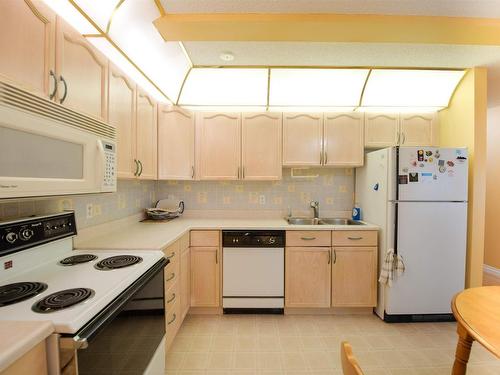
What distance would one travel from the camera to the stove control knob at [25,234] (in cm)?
114

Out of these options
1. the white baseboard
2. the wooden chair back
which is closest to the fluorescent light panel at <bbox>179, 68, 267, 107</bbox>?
the wooden chair back

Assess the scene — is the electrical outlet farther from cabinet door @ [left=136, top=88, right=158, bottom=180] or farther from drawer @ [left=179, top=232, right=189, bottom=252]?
drawer @ [left=179, top=232, right=189, bottom=252]

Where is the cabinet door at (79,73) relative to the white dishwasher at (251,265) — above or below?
above

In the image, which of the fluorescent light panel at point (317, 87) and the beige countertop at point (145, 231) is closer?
the beige countertop at point (145, 231)

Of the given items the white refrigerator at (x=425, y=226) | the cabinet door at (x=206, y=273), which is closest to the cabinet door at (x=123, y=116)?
the cabinet door at (x=206, y=273)

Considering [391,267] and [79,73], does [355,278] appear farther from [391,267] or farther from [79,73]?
[79,73]

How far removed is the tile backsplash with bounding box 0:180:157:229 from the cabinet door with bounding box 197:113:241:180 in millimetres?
674

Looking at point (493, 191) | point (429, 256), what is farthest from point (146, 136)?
point (493, 191)

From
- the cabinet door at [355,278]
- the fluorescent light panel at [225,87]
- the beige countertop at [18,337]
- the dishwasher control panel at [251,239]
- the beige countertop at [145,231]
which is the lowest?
the cabinet door at [355,278]

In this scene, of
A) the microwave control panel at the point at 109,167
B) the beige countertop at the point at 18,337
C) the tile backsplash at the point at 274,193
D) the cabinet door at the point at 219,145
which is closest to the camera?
the beige countertop at the point at 18,337

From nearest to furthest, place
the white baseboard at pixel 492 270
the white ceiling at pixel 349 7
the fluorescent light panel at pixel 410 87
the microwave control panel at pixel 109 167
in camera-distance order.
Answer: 1. the microwave control panel at pixel 109 167
2. the white ceiling at pixel 349 7
3. the fluorescent light panel at pixel 410 87
4. the white baseboard at pixel 492 270

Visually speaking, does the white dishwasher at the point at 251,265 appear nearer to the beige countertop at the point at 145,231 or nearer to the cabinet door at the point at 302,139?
the beige countertop at the point at 145,231

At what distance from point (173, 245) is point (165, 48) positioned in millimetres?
1590

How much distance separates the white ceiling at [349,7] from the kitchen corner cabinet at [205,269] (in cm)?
181
